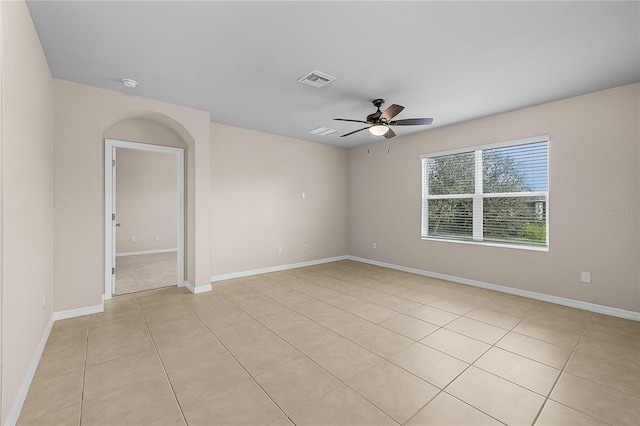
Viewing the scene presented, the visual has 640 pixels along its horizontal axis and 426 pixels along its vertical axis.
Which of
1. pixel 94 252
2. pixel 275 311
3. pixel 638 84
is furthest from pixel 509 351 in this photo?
pixel 94 252

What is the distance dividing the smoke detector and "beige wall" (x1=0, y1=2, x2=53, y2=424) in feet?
2.13

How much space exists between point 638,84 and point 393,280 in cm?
387

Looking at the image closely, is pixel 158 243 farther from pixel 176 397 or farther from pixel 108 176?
pixel 176 397

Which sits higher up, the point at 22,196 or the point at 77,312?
the point at 22,196

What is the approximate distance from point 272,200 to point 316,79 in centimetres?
288

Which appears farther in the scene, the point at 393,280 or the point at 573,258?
the point at 393,280

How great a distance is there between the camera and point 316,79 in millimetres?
3133

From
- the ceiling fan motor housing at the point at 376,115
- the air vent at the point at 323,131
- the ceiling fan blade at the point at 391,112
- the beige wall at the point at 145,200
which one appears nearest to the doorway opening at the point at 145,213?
the beige wall at the point at 145,200

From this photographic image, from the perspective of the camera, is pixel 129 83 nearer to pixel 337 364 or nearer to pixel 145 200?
pixel 337 364

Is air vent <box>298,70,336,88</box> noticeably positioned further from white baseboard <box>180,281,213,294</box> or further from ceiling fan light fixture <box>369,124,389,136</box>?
white baseboard <box>180,281,213,294</box>

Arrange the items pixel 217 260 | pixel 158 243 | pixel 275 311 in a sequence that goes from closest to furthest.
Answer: pixel 275 311
pixel 217 260
pixel 158 243

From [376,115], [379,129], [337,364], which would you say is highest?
[376,115]

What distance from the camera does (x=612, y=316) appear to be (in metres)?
3.30

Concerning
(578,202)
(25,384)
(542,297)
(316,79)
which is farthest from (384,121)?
(25,384)
